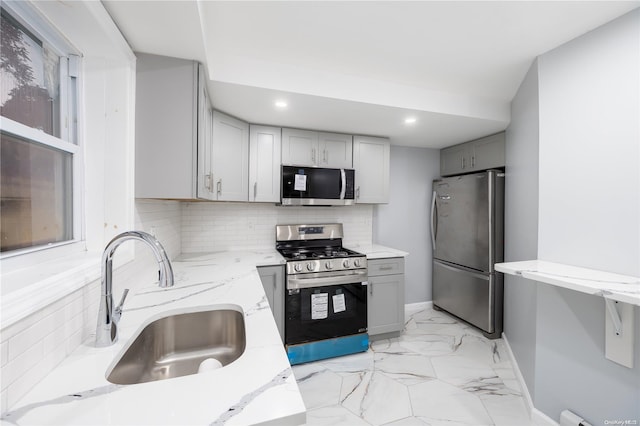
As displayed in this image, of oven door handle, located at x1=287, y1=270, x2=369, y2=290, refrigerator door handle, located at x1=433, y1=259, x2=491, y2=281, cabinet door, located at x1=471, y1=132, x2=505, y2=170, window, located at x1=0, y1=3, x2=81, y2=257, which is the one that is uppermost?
cabinet door, located at x1=471, y1=132, x2=505, y2=170

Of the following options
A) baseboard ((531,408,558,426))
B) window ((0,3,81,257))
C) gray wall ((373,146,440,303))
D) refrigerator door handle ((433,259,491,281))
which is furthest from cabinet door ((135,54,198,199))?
refrigerator door handle ((433,259,491,281))

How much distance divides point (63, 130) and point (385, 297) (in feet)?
8.60

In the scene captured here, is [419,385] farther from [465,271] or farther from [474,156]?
[474,156]

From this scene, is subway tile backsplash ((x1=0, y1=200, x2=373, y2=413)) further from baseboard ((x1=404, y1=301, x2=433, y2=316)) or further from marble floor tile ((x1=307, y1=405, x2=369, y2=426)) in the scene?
marble floor tile ((x1=307, y1=405, x2=369, y2=426))

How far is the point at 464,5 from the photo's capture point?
1339 millimetres

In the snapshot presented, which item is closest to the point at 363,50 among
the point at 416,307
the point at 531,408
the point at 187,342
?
the point at 187,342

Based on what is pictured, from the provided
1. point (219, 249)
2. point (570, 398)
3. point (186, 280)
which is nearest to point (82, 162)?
point (186, 280)

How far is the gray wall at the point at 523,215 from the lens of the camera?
5.97ft

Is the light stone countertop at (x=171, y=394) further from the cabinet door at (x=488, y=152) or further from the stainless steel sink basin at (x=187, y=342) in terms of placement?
the cabinet door at (x=488, y=152)

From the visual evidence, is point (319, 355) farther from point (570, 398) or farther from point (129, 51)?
point (129, 51)

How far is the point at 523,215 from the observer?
202 centimetres

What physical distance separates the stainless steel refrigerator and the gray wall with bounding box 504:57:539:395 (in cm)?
20

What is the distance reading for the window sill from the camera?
596 mm

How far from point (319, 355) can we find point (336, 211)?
1.53m
